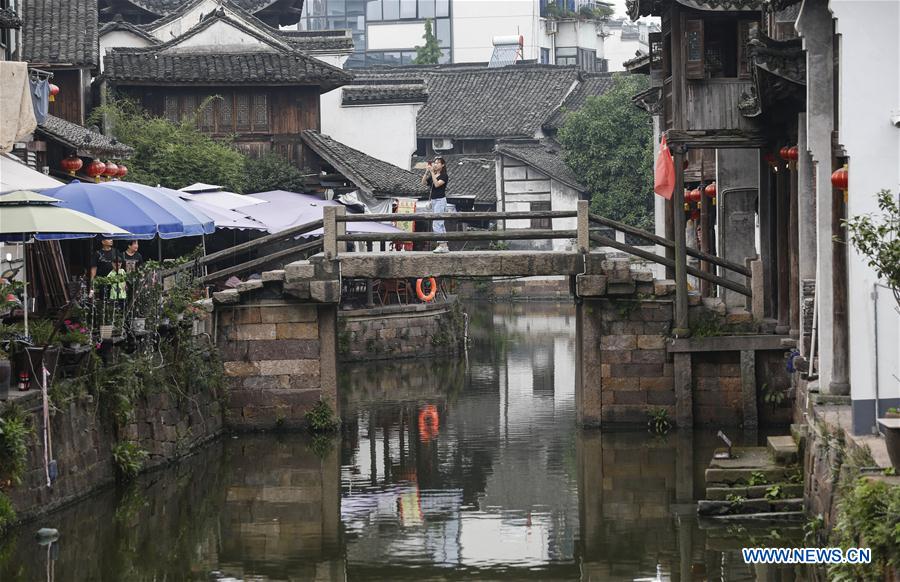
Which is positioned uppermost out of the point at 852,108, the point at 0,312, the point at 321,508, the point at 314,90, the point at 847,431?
the point at 314,90

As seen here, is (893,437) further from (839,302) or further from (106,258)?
(106,258)

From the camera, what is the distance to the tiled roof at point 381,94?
1666 inches

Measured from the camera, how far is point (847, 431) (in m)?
15.0

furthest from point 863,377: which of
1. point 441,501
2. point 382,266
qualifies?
point 382,266

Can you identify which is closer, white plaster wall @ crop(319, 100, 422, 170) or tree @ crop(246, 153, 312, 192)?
tree @ crop(246, 153, 312, 192)

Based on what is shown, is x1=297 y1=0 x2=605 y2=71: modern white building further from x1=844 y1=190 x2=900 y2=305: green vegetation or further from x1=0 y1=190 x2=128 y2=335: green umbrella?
x1=844 y1=190 x2=900 y2=305: green vegetation

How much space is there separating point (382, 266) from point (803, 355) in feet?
24.2

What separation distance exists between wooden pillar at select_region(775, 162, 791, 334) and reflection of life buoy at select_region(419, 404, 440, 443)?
5.82 metres

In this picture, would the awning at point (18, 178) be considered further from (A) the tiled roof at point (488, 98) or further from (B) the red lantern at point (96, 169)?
(A) the tiled roof at point (488, 98)

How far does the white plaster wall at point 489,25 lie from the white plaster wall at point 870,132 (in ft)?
179

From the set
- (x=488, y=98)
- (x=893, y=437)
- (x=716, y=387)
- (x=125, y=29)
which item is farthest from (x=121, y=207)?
(x=488, y=98)

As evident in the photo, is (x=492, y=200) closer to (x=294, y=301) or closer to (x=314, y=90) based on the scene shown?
(x=314, y=90)

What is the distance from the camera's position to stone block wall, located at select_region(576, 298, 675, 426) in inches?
961

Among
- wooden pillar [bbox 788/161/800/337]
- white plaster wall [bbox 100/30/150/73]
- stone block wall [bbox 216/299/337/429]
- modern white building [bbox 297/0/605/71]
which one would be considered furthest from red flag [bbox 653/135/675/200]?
modern white building [bbox 297/0/605/71]
